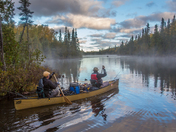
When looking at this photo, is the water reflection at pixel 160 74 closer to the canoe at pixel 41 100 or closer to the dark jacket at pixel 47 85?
the canoe at pixel 41 100

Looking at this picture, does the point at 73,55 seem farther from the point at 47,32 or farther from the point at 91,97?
the point at 91,97

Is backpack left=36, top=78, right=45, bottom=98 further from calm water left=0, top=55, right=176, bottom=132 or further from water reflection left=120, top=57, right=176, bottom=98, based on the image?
water reflection left=120, top=57, right=176, bottom=98

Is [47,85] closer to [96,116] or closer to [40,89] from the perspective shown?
[40,89]

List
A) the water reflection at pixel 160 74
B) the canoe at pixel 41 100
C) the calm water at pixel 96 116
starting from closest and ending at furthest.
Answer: the calm water at pixel 96 116
the canoe at pixel 41 100
the water reflection at pixel 160 74

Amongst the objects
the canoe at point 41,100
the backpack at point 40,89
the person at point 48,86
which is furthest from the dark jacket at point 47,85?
the canoe at point 41,100

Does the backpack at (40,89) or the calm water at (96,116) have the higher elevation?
the backpack at (40,89)

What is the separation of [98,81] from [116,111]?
409 cm

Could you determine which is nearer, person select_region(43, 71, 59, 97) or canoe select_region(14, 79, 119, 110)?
canoe select_region(14, 79, 119, 110)

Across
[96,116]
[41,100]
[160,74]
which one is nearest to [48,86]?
[41,100]

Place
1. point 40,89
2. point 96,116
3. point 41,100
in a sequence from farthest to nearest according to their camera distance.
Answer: point 41,100
point 40,89
point 96,116

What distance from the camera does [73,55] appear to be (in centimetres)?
8844

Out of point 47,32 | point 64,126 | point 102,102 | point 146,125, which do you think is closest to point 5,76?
point 64,126

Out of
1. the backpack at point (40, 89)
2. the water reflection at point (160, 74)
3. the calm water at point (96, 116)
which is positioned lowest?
the calm water at point (96, 116)

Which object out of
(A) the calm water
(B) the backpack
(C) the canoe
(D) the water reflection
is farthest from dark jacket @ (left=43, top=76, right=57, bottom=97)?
(D) the water reflection
